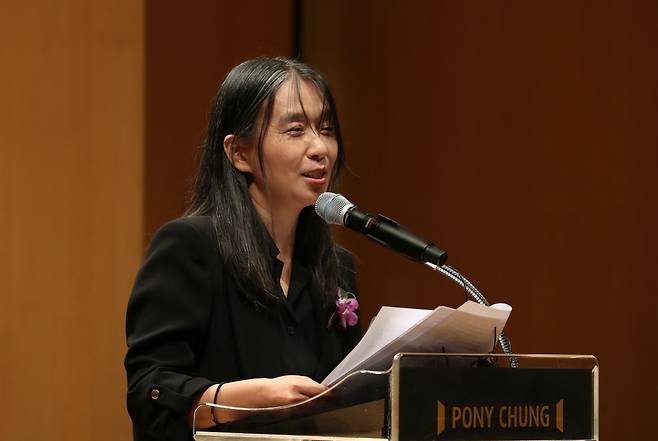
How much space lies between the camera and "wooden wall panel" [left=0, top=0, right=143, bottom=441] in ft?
8.62

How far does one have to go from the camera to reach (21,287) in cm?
262

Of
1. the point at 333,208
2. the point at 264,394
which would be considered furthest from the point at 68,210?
the point at 264,394

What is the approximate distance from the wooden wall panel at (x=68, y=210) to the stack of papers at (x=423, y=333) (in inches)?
57.9

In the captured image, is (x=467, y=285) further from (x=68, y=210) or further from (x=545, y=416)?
(x=68, y=210)

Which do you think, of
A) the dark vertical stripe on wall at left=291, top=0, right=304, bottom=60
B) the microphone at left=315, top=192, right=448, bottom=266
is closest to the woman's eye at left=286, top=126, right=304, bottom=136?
the microphone at left=315, top=192, right=448, bottom=266

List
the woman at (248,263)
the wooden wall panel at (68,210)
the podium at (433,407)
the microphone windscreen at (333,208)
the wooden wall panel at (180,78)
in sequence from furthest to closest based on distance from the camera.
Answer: the wooden wall panel at (180,78), the wooden wall panel at (68,210), the woman at (248,263), the microphone windscreen at (333,208), the podium at (433,407)

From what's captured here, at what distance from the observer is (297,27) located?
3.55 meters

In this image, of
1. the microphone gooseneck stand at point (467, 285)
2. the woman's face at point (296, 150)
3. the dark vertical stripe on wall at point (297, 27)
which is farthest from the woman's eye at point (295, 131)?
the dark vertical stripe on wall at point (297, 27)

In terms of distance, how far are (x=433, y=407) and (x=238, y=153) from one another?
0.77 metres

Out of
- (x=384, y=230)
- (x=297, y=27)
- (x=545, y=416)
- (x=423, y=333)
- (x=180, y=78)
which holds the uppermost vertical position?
(x=297, y=27)

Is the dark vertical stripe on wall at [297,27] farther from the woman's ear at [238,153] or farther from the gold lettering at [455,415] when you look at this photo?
the gold lettering at [455,415]

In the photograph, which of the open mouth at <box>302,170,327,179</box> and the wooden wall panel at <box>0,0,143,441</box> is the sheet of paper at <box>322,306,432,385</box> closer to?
the open mouth at <box>302,170,327,179</box>

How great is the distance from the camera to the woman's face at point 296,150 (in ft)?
6.00

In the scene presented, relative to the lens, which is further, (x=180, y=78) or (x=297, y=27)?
(x=297, y=27)
